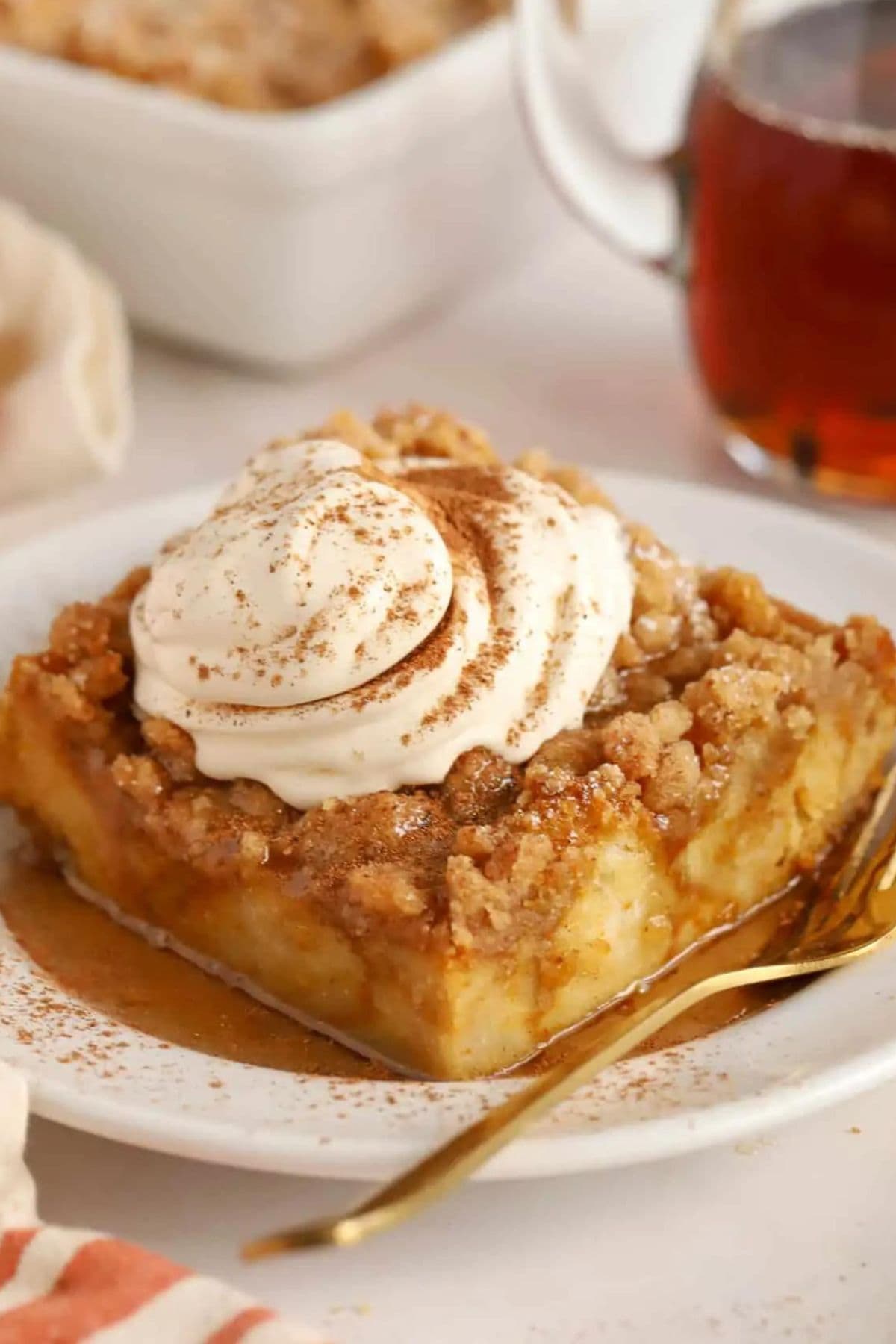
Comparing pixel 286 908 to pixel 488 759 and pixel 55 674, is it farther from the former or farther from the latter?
pixel 55 674

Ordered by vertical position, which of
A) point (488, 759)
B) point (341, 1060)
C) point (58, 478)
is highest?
point (488, 759)

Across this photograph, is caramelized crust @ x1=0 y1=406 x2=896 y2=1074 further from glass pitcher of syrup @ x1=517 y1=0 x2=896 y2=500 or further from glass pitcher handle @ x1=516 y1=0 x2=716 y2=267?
glass pitcher handle @ x1=516 y1=0 x2=716 y2=267

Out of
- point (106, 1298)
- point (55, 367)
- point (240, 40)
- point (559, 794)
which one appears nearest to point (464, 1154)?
point (106, 1298)

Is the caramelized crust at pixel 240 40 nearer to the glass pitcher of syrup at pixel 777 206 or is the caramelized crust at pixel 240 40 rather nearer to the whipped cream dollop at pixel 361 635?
the glass pitcher of syrup at pixel 777 206

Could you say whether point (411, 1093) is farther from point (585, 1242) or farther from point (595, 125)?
point (595, 125)

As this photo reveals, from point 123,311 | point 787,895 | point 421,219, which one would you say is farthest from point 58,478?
point 787,895
